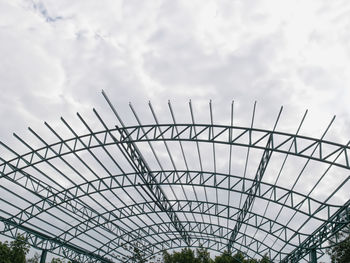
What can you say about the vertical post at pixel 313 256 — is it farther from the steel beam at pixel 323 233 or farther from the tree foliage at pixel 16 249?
the tree foliage at pixel 16 249

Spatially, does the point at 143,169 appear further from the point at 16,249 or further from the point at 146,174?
the point at 16,249

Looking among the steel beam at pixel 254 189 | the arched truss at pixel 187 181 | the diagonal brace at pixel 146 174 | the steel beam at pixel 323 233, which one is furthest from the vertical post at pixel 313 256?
the diagonal brace at pixel 146 174

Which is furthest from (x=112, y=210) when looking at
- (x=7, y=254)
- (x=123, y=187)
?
(x=7, y=254)

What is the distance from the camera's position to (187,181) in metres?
27.1

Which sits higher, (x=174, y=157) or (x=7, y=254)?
(x=174, y=157)

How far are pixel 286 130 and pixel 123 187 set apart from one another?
46.0ft

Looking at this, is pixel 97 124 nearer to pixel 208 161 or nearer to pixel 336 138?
pixel 208 161

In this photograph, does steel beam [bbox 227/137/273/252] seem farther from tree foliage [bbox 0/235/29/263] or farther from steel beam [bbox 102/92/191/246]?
tree foliage [bbox 0/235/29/263]

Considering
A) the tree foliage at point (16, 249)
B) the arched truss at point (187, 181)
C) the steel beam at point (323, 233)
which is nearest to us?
the arched truss at point (187, 181)

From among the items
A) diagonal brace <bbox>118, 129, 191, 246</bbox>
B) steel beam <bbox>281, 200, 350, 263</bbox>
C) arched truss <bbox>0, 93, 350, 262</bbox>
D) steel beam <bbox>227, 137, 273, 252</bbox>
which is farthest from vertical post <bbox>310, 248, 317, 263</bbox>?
diagonal brace <bbox>118, 129, 191, 246</bbox>

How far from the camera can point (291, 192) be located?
25375mm

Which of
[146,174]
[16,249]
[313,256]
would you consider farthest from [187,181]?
[16,249]

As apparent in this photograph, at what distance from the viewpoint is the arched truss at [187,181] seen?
20719 millimetres

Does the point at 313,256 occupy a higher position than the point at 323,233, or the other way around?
the point at 323,233
